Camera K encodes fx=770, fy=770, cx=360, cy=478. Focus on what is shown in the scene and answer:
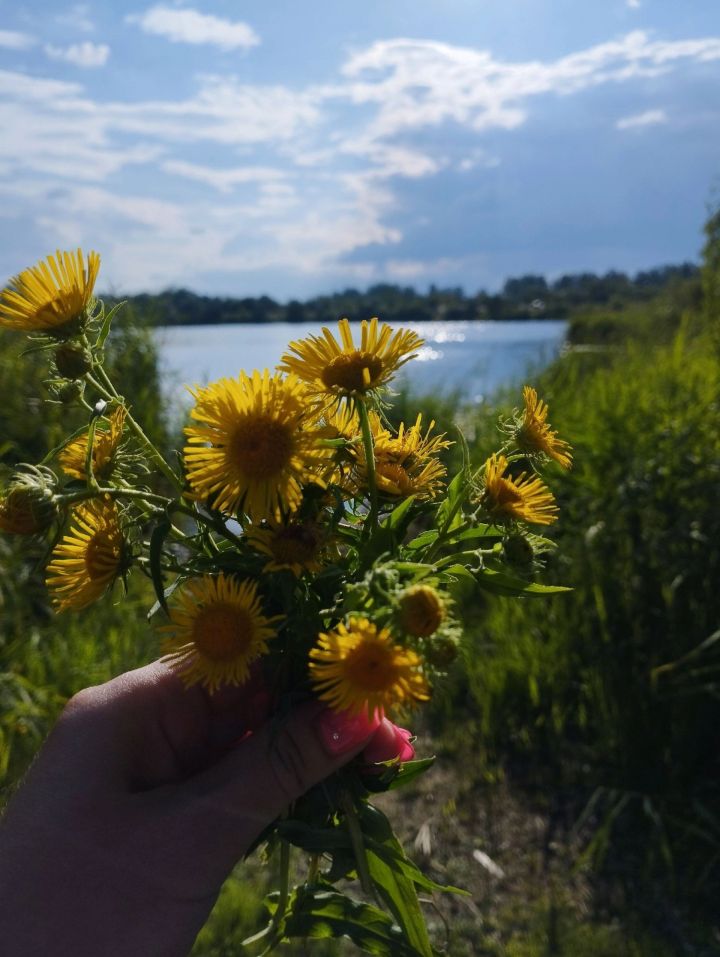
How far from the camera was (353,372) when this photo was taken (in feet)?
2.97

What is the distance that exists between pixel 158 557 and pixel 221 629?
11 centimetres

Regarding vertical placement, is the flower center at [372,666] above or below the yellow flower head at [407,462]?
below

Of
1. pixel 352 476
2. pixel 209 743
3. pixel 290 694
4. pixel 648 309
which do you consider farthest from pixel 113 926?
pixel 648 309

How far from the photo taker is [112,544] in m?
0.96

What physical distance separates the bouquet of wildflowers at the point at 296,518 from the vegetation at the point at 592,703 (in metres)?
1.61

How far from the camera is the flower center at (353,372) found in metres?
0.90

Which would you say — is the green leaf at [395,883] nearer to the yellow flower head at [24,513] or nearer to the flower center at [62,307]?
the yellow flower head at [24,513]

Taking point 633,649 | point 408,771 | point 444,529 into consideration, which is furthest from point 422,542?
point 633,649

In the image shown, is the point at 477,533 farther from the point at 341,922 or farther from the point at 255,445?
the point at 341,922

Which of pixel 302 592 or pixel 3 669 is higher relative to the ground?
pixel 302 592

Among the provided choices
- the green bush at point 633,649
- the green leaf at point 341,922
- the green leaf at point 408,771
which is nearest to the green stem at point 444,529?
the green leaf at point 408,771

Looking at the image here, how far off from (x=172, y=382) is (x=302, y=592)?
4949 millimetres

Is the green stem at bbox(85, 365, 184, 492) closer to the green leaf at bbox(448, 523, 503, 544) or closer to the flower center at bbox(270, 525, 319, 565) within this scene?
the flower center at bbox(270, 525, 319, 565)

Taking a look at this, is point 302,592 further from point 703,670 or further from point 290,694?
point 703,670
